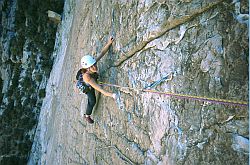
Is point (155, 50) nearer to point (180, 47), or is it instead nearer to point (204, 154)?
point (180, 47)

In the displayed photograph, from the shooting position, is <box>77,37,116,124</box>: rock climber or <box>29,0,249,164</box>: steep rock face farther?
<box>77,37,116,124</box>: rock climber

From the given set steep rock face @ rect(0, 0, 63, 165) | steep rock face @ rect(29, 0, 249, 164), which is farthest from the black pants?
steep rock face @ rect(0, 0, 63, 165)

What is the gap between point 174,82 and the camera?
3.37 meters

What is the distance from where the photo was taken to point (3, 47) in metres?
16.3

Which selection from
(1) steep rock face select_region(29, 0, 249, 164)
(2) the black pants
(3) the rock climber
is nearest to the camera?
(1) steep rock face select_region(29, 0, 249, 164)

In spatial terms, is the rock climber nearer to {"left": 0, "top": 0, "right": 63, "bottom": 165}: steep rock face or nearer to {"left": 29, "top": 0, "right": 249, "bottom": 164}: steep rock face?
{"left": 29, "top": 0, "right": 249, "bottom": 164}: steep rock face

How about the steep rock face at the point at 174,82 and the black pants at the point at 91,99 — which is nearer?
the steep rock face at the point at 174,82

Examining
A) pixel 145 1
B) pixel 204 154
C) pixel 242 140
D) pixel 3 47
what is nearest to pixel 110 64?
pixel 145 1

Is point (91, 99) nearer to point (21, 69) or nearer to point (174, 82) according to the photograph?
point (174, 82)

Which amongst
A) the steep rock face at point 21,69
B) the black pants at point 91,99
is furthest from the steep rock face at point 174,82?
the steep rock face at point 21,69

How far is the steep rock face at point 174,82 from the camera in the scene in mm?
2688

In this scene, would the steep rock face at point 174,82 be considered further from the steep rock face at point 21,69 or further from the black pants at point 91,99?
the steep rock face at point 21,69

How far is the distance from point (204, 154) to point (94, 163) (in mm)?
3491

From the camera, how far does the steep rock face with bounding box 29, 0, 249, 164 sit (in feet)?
8.82
